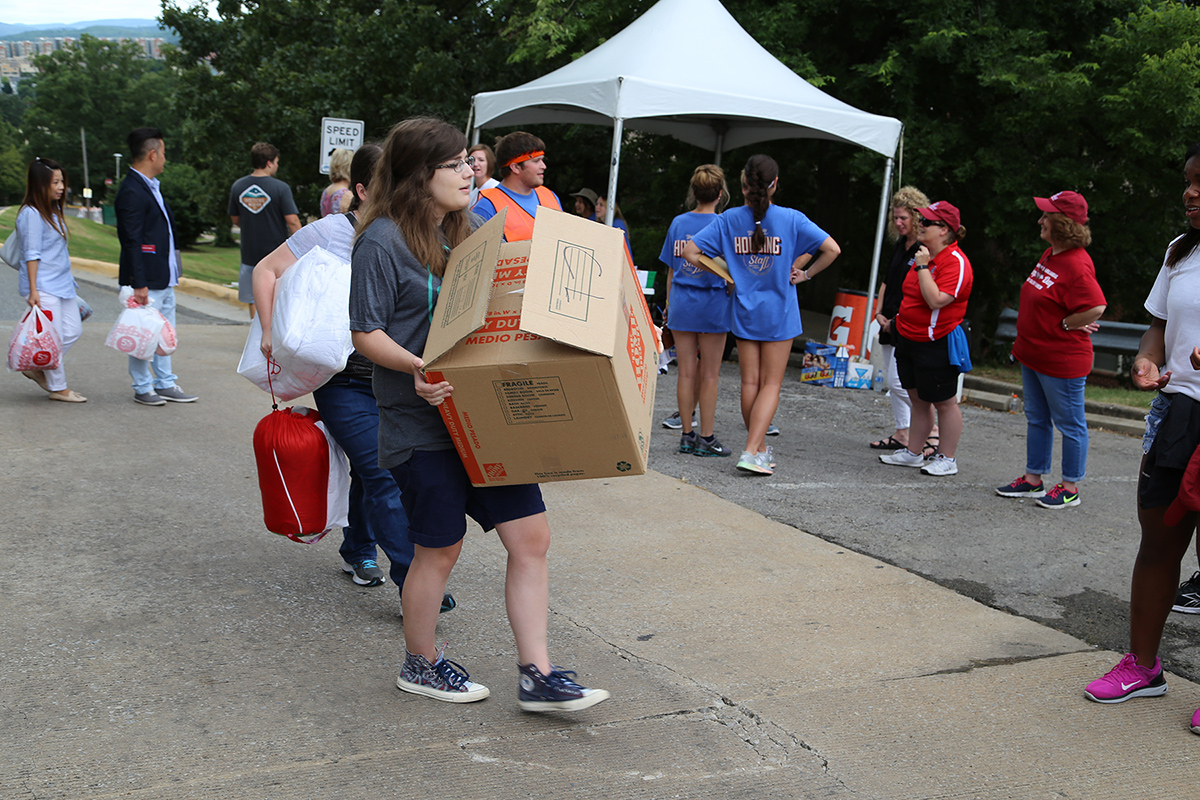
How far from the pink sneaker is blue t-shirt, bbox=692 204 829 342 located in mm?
3246

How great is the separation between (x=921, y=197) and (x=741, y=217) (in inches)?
64.6

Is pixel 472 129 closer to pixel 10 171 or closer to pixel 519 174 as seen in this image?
pixel 519 174

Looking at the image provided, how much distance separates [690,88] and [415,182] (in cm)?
744

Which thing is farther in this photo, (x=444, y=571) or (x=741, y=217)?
(x=741, y=217)

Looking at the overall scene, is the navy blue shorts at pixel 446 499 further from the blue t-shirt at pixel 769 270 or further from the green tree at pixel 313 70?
the green tree at pixel 313 70

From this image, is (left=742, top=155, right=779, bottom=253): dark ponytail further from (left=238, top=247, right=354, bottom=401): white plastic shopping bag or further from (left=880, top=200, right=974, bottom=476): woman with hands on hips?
(left=238, top=247, right=354, bottom=401): white plastic shopping bag

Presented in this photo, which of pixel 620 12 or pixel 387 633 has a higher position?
pixel 620 12

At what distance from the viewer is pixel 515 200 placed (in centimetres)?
500

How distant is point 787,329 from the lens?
→ 20.9 ft

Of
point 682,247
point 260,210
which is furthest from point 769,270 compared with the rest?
point 260,210

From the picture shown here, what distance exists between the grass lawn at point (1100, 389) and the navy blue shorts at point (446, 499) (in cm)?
820

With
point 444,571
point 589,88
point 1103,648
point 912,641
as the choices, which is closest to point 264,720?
point 444,571

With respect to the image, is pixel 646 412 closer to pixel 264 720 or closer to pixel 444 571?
pixel 444 571

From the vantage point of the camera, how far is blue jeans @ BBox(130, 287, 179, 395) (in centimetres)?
748
